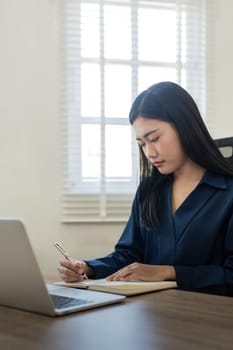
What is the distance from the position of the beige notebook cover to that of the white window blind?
1.20 meters

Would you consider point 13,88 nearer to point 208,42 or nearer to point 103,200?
point 103,200

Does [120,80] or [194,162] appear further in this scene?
[120,80]

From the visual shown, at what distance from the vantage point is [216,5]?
283cm

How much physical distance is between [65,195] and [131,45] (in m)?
0.85

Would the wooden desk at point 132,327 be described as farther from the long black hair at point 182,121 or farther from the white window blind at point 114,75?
the white window blind at point 114,75

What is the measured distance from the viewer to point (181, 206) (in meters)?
1.62

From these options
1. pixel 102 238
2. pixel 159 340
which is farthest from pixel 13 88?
pixel 159 340

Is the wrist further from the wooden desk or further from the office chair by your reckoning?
the office chair

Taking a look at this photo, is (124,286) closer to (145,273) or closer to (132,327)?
(145,273)

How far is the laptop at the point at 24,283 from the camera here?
1002 millimetres

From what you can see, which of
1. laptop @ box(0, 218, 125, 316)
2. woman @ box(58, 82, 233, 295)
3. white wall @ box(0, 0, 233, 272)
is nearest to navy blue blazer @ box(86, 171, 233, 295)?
woman @ box(58, 82, 233, 295)

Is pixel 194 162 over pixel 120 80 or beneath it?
beneath

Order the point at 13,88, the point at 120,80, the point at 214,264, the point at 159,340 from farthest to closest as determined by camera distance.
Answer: the point at 120,80
the point at 13,88
the point at 214,264
the point at 159,340

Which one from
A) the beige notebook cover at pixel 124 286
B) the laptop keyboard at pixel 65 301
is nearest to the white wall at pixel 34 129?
the beige notebook cover at pixel 124 286
